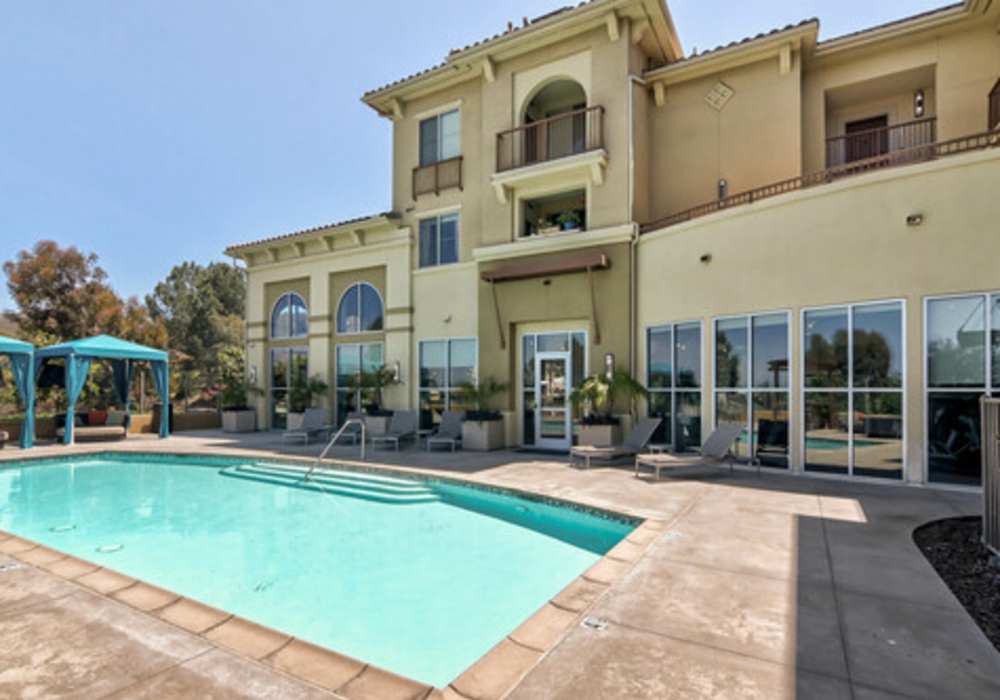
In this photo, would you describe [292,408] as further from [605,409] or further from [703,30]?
[703,30]

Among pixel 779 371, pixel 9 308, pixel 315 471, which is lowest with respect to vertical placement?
pixel 315 471

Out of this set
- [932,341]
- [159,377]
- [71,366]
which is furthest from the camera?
[159,377]

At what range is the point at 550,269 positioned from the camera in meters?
12.8

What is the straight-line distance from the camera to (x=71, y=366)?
1402 cm

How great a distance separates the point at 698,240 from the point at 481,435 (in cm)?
694

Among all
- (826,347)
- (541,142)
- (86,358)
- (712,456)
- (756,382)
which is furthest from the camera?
(86,358)

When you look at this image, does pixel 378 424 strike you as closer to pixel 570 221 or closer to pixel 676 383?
pixel 570 221

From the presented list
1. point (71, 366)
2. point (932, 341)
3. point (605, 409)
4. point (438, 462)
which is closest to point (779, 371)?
point (932, 341)

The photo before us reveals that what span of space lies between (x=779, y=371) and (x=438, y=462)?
7070mm

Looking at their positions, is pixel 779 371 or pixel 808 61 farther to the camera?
pixel 808 61

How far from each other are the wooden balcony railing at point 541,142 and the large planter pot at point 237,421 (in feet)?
42.1

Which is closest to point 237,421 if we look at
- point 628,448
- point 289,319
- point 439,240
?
point 289,319

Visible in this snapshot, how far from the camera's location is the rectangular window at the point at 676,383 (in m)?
10.8

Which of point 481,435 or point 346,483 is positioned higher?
point 481,435
